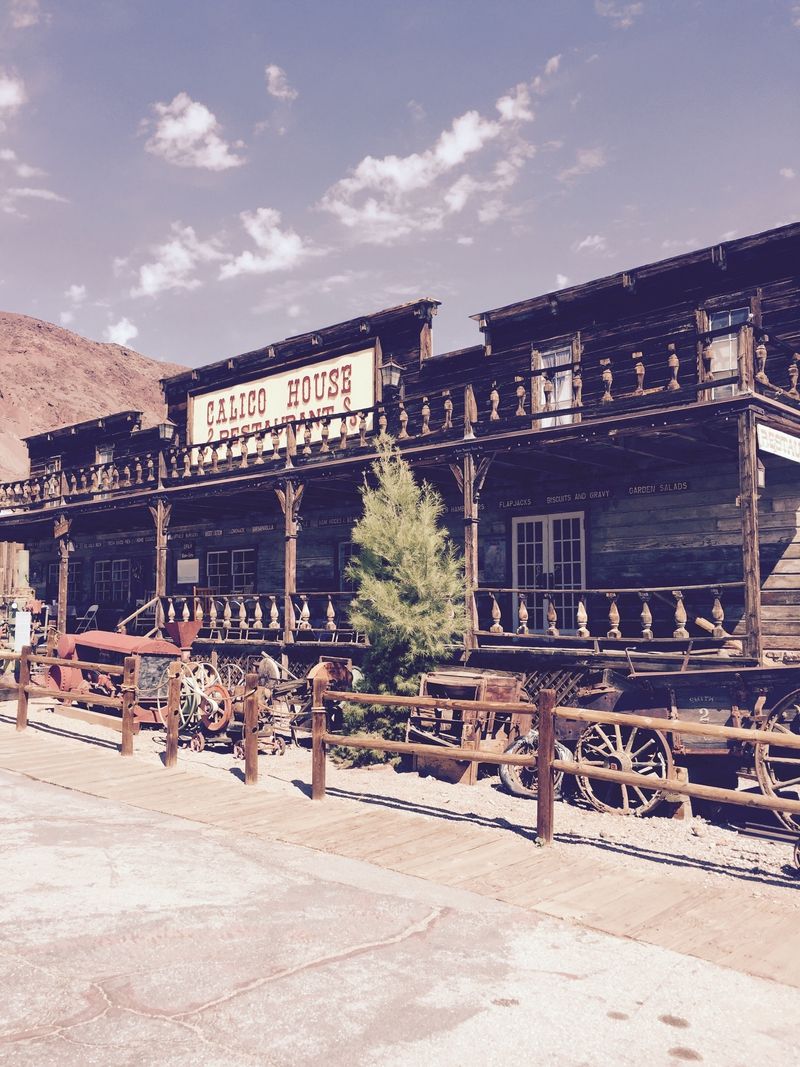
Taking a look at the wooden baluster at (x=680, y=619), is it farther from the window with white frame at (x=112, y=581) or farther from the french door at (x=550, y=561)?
the window with white frame at (x=112, y=581)

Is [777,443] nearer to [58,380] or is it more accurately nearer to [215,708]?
[215,708]

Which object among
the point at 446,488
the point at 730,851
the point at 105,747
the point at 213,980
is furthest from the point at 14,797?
the point at 446,488

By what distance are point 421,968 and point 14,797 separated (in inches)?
248

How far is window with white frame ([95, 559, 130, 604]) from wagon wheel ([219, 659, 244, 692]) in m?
10.2

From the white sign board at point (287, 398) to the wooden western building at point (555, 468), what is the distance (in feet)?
0.20

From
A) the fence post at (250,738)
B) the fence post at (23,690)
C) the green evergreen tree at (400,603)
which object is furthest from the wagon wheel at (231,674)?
the fence post at (250,738)

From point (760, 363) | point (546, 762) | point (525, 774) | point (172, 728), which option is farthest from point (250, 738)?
point (760, 363)

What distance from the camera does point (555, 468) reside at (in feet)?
51.2

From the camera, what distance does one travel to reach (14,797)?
9.25m

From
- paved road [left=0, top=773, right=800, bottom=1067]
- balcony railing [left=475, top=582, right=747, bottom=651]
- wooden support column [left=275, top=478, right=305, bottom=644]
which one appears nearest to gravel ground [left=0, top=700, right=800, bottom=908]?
paved road [left=0, top=773, right=800, bottom=1067]

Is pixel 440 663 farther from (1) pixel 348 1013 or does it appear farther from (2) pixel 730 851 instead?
(1) pixel 348 1013

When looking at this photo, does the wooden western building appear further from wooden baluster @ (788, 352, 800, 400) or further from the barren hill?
the barren hill

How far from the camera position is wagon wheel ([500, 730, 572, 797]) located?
10.2 meters

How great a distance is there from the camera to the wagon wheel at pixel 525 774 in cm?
1016
